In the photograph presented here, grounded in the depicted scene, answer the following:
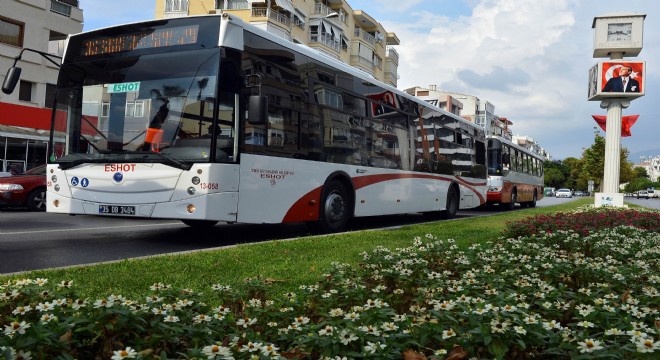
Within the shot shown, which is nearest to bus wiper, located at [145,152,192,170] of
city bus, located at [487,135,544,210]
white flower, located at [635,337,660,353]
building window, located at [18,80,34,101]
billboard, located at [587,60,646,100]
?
white flower, located at [635,337,660,353]

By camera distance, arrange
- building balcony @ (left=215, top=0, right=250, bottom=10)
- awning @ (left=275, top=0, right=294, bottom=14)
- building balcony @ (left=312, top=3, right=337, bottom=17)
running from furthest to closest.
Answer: building balcony @ (left=312, top=3, right=337, bottom=17) < building balcony @ (left=215, top=0, right=250, bottom=10) < awning @ (left=275, top=0, right=294, bottom=14)

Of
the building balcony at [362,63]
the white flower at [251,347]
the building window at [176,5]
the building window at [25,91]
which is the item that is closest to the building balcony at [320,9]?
the building balcony at [362,63]

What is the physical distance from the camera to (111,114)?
318 inches

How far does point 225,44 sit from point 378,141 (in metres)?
4.93

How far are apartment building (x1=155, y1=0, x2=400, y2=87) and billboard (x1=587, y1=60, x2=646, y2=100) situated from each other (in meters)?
13.3

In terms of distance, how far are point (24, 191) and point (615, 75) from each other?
26.6 metres

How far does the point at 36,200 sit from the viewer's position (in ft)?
50.4

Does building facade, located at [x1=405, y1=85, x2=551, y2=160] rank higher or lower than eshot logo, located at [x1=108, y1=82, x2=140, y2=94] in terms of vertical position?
higher

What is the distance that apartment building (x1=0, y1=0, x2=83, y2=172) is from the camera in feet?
77.4

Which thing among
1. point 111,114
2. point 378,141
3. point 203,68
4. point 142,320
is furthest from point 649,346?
point 378,141

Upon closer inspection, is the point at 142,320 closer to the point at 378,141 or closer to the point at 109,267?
the point at 109,267

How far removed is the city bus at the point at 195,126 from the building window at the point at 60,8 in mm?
23322

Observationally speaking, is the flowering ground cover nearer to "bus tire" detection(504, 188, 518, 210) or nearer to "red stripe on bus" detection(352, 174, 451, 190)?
"red stripe on bus" detection(352, 174, 451, 190)

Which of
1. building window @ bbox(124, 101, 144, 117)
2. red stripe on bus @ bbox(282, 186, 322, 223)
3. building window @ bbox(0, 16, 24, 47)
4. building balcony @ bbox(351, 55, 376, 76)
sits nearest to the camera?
building window @ bbox(124, 101, 144, 117)
